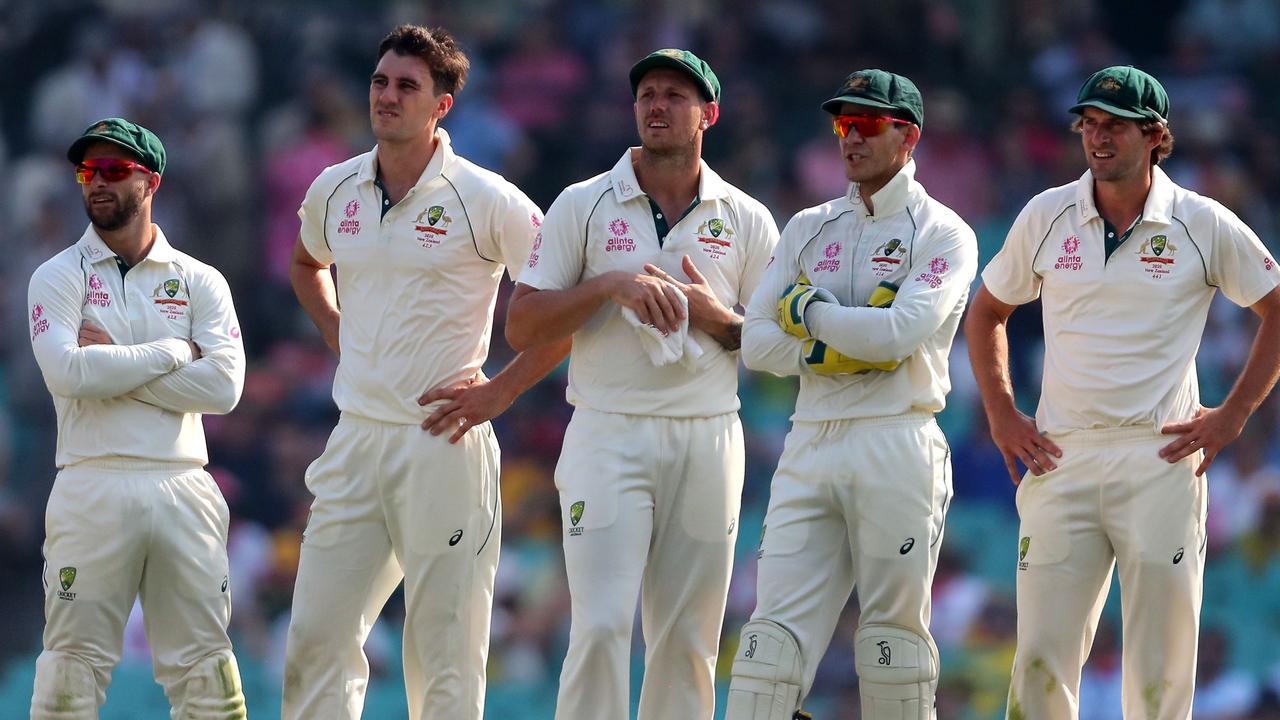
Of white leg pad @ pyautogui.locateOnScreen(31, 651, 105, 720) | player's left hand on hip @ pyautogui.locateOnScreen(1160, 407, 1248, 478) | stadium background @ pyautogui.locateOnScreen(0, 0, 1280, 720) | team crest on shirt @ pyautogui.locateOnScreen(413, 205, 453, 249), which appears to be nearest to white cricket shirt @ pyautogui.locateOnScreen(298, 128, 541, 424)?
team crest on shirt @ pyautogui.locateOnScreen(413, 205, 453, 249)

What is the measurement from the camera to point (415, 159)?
6.08 metres

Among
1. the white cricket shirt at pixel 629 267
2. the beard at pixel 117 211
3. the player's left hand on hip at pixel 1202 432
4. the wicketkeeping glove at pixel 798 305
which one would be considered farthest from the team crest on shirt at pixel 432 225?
the player's left hand on hip at pixel 1202 432

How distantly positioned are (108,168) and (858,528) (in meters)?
2.73

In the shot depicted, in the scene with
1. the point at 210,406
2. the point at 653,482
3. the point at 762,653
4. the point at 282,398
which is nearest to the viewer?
the point at 762,653

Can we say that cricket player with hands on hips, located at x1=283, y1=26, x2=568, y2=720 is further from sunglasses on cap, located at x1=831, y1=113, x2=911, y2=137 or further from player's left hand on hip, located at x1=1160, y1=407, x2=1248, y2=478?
player's left hand on hip, located at x1=1160, y1=407, x2=1248, y2=478

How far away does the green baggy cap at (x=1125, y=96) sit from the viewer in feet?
18.4

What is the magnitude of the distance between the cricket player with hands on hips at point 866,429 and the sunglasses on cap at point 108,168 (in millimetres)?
2142

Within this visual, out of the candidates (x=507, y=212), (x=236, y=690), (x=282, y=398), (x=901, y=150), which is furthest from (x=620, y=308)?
(x=282, y=398)

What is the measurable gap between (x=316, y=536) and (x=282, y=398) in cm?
472

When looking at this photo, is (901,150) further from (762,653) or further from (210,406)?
(210,406)

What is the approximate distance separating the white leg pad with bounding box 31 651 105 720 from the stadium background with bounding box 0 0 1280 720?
3.50m

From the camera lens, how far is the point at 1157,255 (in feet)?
18.6

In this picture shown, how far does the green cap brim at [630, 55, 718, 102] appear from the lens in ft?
18.8

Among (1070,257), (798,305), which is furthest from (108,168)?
(1070,257)
